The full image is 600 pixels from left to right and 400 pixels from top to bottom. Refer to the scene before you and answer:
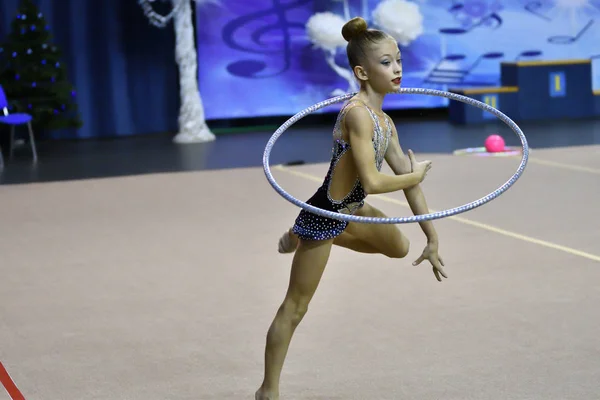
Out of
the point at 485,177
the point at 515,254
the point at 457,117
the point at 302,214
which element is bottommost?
the point at 457,117

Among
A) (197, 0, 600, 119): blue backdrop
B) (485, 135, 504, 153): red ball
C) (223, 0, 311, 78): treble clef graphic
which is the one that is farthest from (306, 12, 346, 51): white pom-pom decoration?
(485, 135, 504, 153): red ball

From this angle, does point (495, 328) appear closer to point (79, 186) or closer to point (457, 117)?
point (79, 186)

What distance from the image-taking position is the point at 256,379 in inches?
171

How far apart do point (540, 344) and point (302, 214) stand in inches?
57.3

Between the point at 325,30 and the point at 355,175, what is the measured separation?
1132 cm

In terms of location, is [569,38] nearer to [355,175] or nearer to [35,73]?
[35,73]

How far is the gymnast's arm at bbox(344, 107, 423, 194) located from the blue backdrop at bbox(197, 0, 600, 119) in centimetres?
1140

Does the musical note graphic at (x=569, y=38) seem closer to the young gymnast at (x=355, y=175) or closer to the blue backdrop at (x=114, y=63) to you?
the blue backdrop at (x=114, y=63)

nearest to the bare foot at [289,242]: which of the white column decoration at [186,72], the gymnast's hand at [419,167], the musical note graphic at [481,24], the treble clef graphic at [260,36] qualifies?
the gymnast's hand at [419,167]

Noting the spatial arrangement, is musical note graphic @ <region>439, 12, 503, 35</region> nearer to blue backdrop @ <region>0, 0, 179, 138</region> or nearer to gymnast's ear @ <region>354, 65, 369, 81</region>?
blue backdrop @ <region>0, 0, 179, 138</region>

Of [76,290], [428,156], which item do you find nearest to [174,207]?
[76,290]

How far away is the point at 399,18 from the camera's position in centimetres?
1499

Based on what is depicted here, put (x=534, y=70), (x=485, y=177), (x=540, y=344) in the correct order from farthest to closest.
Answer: (x=534, y=70), (x=485, y=177), (x=540, y=344)

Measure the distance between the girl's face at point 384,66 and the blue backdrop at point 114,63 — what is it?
1169 cm
